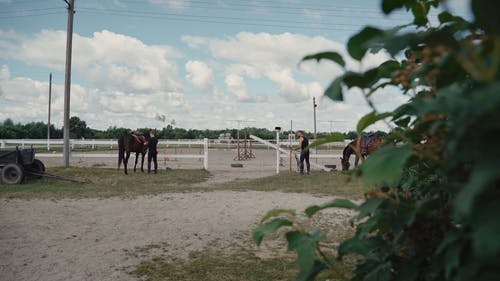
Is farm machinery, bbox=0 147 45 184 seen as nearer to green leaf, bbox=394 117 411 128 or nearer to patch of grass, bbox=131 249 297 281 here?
patch of grass, bbox=131 249 297 281

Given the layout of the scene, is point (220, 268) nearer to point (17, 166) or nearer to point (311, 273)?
point (311, 273)

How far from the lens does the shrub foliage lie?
1.89 ft

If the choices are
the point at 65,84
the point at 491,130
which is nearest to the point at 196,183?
the point at 65,84

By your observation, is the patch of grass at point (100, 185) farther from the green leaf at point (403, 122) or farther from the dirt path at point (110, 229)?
the green leaf at point (403, 122)

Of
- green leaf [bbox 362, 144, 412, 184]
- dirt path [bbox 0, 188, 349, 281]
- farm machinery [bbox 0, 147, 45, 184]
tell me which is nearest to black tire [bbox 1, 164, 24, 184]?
farm machinery [bbox 0, 147, 45, 184]

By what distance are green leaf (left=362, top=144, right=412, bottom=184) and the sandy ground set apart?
12.1 feet

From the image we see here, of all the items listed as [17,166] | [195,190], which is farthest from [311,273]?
[17,166]

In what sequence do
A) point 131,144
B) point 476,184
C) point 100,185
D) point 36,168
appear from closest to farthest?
point 476,184
point 100,185
point 36,168
point 131,144

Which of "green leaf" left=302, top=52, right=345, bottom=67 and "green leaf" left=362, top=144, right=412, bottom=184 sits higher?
"green leaf" left=302, top=52, right=345, bottom=67

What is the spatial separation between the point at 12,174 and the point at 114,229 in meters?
7.47

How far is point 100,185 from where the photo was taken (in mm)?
11281

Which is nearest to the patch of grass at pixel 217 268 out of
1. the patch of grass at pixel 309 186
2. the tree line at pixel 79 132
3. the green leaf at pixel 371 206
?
the green leaf at pixel 371 206

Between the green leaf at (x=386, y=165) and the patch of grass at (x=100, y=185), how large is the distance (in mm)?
9211

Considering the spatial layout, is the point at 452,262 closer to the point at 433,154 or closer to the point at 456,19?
the point at 433,154
